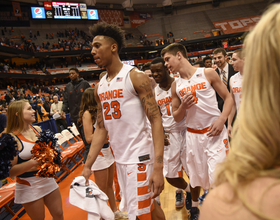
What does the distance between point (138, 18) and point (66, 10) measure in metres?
13.3

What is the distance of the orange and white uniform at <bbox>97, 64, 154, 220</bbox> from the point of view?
6.07 feet

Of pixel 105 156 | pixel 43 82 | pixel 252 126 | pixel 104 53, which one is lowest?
pixel 105 156

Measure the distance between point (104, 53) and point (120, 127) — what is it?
77 cm

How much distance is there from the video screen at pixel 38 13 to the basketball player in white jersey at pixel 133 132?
3463cm

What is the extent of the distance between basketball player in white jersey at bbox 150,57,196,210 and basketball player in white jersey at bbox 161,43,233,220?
0.35 metres

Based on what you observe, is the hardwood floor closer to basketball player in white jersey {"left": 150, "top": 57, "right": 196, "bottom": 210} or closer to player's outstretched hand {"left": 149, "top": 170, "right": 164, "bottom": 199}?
basketball player in white jersey {"left": 150, "top": 57, "right": 196, "bottom": 210}

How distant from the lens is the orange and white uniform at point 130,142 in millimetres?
1849

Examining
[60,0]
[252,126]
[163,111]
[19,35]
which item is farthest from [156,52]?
[252,126]

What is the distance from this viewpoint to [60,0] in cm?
3142

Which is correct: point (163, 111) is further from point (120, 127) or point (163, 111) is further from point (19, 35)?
point (19, 35)

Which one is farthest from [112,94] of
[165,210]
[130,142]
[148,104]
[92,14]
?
[92,14]

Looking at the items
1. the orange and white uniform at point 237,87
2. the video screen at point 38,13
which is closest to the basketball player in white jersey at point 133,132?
the orange and white uniform at point 237,87

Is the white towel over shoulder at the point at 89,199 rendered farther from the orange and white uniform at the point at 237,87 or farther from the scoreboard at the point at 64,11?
the scoreboard at the point at 64,11

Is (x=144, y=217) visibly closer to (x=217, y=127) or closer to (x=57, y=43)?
(x=217, y=127)
